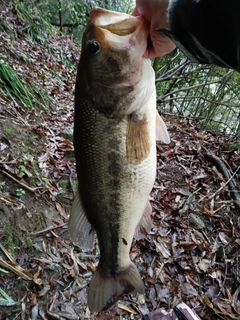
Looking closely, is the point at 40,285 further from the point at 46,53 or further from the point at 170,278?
the point at 46,53

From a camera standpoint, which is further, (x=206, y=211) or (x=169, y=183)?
(x=169, y=183)

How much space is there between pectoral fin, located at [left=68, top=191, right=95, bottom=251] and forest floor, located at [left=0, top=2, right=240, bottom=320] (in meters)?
1.02

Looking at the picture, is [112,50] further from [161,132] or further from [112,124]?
[161,132]

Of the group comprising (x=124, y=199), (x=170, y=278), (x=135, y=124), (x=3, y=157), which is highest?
(x=135, y=124)

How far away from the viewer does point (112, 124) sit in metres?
1.59

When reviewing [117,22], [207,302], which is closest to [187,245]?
[207,302]

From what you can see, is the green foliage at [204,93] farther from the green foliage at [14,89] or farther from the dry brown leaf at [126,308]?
the dry brown leaf at [126,308]

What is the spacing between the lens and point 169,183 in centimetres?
427

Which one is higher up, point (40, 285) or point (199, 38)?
point (199, 38)

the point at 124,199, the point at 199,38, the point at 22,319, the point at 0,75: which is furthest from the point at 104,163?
the point at 0,75

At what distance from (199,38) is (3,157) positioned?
97.8 inches

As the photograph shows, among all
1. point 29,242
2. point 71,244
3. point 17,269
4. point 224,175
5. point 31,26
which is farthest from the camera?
point 31,26

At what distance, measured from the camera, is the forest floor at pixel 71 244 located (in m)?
2.68

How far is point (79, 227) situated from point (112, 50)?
0.88m
